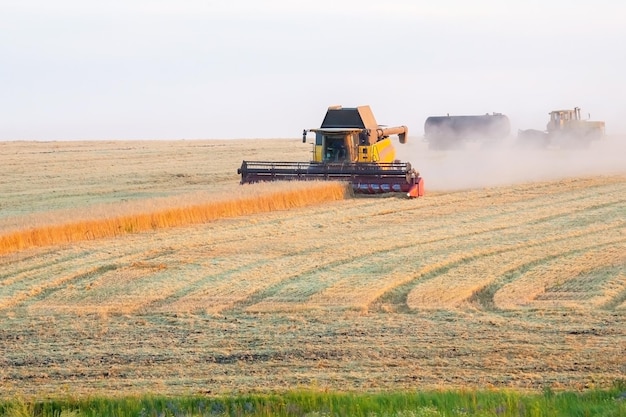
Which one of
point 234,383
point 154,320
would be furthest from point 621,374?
point 154,320

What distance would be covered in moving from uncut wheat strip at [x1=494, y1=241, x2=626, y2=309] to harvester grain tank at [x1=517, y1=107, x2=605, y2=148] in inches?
1484

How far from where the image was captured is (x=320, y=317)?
41.0 ft

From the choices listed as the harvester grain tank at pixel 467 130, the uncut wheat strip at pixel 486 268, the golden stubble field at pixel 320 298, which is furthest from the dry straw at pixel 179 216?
the harvester grain tank at pixel 467 130

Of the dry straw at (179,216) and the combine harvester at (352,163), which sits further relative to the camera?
the combine harvester at (352,163)

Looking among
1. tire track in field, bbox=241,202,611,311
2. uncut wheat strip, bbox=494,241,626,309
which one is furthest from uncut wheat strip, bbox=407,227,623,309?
uncut wheat strip, bbox=494,241,626,309

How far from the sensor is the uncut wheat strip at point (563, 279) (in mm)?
13141

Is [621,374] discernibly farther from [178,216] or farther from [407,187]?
[407,187]

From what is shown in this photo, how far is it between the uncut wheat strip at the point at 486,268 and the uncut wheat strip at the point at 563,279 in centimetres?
39

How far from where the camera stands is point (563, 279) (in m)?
14.6

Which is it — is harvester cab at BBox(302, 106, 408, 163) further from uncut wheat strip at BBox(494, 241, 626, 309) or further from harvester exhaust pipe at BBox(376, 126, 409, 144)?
uncut wheat strip at BBox(494, 241, 626, 309)

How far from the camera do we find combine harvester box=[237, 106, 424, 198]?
2817 cm

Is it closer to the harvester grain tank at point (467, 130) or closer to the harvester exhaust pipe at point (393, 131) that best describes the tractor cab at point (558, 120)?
the harvester grain tank at point (467, 130)

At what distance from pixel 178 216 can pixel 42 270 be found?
619cm

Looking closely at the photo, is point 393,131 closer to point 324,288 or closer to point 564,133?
point 324,288
